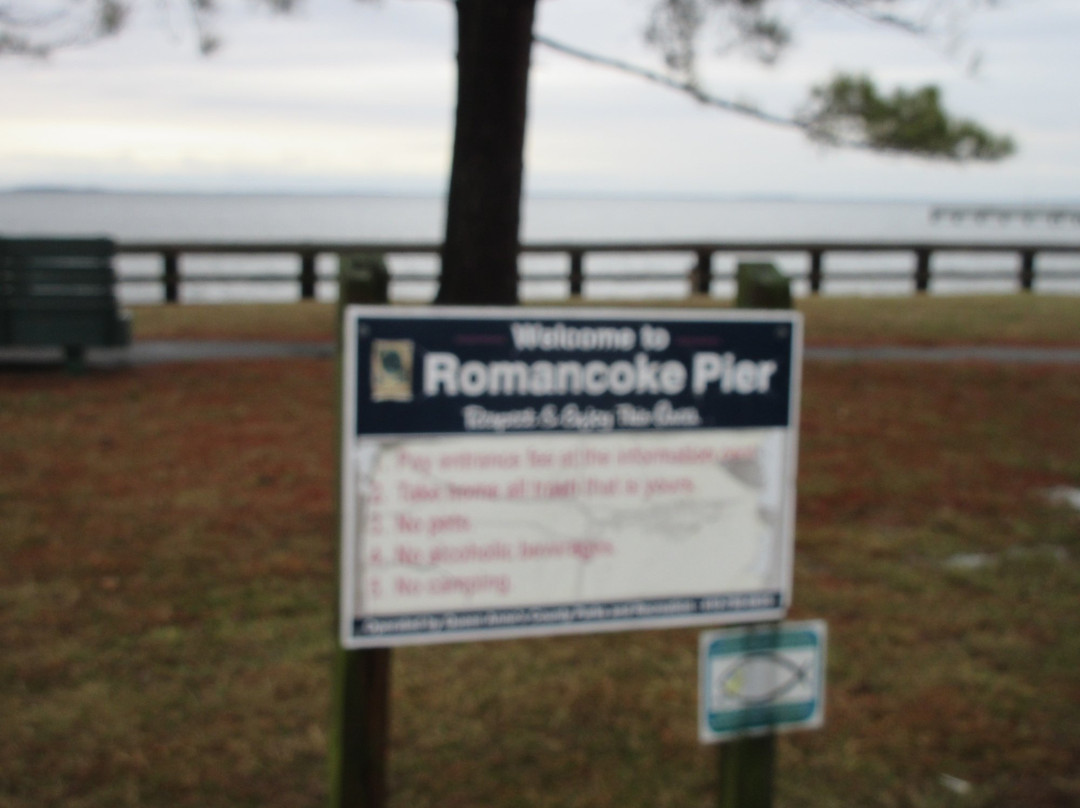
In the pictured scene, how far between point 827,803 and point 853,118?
7.31m

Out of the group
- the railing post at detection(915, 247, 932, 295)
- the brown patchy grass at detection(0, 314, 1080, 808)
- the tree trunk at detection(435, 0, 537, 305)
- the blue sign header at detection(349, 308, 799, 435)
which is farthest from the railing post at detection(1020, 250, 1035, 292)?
the blue sign header at detection(349, 308, 799, 435)

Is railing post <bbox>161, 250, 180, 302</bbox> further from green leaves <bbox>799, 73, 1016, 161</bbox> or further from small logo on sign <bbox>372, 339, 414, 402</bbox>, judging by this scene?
small logo on sign <bbox>372, 339, 414, 402</bbox>

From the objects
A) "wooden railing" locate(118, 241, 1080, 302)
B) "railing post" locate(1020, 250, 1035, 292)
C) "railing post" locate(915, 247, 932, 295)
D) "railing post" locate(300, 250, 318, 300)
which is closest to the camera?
"wooden railing" locate(118, 241, 1080, 302)

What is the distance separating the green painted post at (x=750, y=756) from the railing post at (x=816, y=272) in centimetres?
1786

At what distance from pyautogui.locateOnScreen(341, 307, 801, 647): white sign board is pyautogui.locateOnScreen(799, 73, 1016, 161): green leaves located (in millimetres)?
7216

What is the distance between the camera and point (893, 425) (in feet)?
27.4

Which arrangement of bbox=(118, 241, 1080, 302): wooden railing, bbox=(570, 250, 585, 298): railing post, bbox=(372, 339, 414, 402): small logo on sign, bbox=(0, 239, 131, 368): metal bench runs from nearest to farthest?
1. bbox=(372, 339, 414, 402): small logo on sign
2. bbox=(0, 239, 131, 368): metal bench
3. bbox=(118, 241, 1080, 302): wooden railing
4. bbox=(570, 250, 585, 298): railing post

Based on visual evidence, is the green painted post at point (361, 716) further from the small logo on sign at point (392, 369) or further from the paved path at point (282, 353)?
the paved path at point (282, 353)

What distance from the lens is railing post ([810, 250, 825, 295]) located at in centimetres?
2005

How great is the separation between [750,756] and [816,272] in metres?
18.1

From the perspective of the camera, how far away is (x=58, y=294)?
981 centimetres

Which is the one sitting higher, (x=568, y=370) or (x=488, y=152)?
(x=488, y=152)

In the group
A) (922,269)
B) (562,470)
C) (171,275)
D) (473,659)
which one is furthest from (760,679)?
(922,269)

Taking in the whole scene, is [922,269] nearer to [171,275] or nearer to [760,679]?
[171,275]
